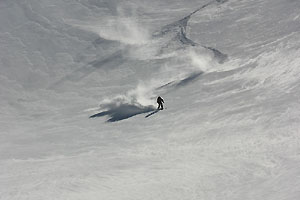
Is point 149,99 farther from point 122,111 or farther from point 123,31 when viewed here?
point 123,31

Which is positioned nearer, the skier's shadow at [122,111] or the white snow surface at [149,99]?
the white snow surface at [149,99]

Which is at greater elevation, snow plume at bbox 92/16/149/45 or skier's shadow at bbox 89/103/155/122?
snow plume at bbox 92/16/149/45

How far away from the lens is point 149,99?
84.1 ft

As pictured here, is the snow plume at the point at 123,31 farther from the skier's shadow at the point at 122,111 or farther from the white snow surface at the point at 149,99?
the skier's shadow at the point at 122,111

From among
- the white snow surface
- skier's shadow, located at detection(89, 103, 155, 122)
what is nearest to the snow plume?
the white snow surface

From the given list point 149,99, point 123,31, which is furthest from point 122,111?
point 123,31

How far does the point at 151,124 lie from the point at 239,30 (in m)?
11.5

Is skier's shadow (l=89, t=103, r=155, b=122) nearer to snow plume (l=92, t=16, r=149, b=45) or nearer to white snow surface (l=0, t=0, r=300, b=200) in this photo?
white snow surface (l=0, t=0, r=300, b=200)

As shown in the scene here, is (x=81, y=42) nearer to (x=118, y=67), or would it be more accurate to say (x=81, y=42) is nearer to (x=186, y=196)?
(x=118, y=67)

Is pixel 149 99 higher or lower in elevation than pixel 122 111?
higher

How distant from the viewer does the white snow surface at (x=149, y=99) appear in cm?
1585

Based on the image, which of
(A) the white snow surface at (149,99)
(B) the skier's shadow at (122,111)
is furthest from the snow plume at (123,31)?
(B) the skier's shadow at (122,111)

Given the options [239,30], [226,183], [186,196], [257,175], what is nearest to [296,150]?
[257,175]

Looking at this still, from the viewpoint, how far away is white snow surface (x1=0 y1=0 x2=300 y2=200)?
15.9 m
